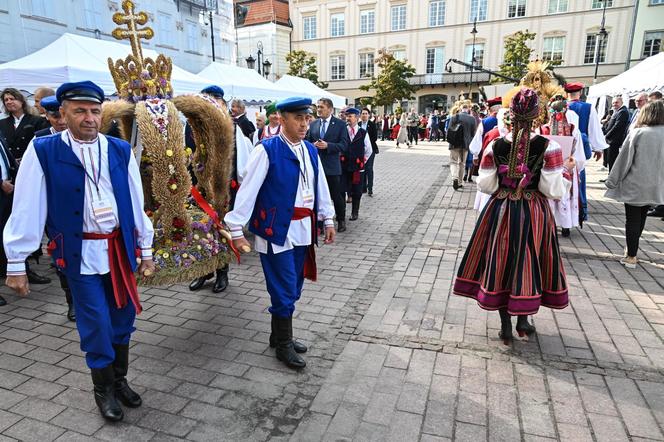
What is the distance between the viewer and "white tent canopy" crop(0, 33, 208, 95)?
8.31 m

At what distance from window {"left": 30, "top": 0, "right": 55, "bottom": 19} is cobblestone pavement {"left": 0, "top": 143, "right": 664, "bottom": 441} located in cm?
1565

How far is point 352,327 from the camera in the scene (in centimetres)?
397

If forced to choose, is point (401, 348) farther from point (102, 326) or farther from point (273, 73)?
point (273, 73)

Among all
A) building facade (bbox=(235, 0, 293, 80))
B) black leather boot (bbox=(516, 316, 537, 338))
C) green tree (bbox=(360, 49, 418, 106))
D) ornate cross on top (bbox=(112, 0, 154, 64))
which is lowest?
black leather boot (bbox=(516, 316, 537, 338))

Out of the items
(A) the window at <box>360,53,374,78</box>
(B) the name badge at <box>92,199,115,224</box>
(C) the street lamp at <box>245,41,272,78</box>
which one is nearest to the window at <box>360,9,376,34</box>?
(A) the window at <box>360,53,374,78</box>

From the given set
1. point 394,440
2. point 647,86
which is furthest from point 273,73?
point 394,440

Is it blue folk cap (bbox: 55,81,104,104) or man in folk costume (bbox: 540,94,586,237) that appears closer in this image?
blue folk cap (bbox: 55,81,104,104)

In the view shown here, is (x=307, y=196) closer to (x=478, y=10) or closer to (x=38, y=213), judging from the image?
(x=38, y=213)

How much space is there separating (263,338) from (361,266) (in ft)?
6.86

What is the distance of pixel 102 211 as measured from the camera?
8.46ft

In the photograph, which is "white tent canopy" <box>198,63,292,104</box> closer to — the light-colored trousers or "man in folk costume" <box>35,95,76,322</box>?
→ the light-colored trousers

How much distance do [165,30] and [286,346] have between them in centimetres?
2382

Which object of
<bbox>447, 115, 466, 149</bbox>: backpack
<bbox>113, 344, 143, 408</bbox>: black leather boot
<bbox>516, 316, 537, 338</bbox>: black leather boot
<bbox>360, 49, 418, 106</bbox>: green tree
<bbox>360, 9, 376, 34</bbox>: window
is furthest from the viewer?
<bbox>360, 9, 376, 34</bbox>: window

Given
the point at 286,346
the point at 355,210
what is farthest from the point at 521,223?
the point at 355,210
